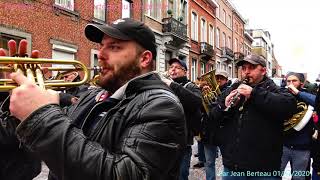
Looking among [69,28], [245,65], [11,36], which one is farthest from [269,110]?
[69,28]

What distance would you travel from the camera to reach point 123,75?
1.88m

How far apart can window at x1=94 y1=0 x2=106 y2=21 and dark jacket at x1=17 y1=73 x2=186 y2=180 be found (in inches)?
531

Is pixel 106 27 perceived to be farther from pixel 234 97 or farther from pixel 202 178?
pixel 202 178

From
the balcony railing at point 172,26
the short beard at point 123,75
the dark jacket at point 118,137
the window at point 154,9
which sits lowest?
the dark jacket at point 118,137

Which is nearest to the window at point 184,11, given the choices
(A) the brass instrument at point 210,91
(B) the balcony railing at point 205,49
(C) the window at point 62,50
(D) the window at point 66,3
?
(B) the balcony railing at point 205,49

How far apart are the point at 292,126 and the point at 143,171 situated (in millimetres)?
3988

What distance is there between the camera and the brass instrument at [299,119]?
4992 mm

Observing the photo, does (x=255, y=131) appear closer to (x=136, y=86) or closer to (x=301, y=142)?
(x=301, y=142)

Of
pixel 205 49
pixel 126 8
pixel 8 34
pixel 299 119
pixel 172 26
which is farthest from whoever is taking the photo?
pixel 205 49

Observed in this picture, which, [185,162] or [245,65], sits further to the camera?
[185,162]

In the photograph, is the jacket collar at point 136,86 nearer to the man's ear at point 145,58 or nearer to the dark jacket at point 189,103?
the man's ear at point 145,58

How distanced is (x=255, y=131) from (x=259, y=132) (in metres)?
0.04

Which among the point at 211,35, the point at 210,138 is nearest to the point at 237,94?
the point at 210,138

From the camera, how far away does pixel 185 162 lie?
5648mm
